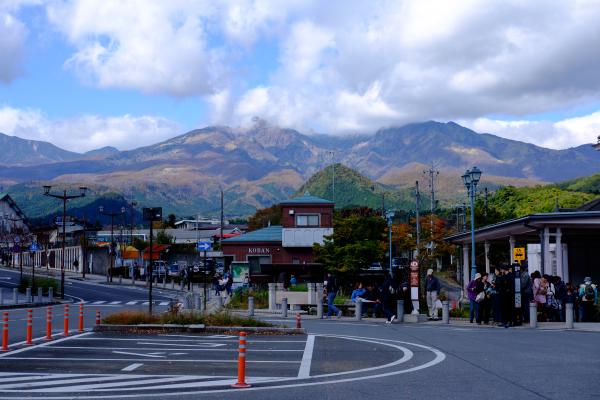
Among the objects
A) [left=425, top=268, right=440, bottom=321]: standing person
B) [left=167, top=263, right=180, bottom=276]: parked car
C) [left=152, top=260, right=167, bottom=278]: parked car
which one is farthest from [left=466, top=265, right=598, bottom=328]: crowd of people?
[left=167, top=263, right=180, bottom=276]: parked car

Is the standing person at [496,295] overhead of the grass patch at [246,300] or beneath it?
overhead

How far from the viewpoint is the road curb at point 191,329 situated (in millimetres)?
20719

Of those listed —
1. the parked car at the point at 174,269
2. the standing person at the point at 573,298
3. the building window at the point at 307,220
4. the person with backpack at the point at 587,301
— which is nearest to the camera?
the standing person at the point at 573,298

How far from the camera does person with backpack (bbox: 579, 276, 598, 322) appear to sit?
25672 millimetres

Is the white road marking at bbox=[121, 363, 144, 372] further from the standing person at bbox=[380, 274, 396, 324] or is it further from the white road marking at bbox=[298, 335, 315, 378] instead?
the standing person at bbox=[380, 274, 396, 324]

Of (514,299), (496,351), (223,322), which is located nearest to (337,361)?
(496,351)

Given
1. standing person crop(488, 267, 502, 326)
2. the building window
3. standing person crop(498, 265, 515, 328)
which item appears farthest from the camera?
the building window

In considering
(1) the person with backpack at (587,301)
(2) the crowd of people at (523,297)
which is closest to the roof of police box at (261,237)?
(2) the crowd of people at (523,297)

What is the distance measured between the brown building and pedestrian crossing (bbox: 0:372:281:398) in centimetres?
4393

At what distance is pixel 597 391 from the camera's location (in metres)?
10.7

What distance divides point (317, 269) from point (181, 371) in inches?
1542

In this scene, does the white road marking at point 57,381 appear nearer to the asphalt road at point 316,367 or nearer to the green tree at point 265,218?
the asphalt road at point 316,367

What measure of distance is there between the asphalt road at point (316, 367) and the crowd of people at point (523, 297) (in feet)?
10.4

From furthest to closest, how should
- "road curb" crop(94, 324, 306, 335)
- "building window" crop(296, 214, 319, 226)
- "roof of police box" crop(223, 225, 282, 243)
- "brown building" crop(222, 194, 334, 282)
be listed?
"roof of police box" crop(223, 225, 282, 243) → "building window" crop(296, 214, 319, 226) → "brown building" crop(222, 194, 334, 282) → "road curb" crop(94, 324, 306, 335)
